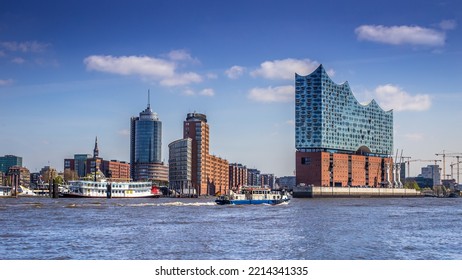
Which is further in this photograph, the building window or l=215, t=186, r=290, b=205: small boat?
the building window

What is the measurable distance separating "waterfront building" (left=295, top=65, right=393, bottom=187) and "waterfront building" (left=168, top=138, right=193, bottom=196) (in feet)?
100

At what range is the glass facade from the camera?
13212 cm

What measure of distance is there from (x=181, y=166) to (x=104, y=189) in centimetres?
5105

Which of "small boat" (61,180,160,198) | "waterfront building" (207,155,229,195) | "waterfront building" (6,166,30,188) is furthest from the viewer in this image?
"waterfront building" (207,155,229,195)

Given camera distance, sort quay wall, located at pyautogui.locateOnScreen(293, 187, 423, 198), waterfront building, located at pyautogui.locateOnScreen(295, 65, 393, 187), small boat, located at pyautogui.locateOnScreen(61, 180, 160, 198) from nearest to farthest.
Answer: small boat, located at pyautogui.locateOnScreen(61, 180, 160, 198) → quay wall, located at pyautogui.locateOnScreen(293, 187, 423, 198) → waterfront building, located at pyautogui.locateOnScreen(295, 65, 393, 187)

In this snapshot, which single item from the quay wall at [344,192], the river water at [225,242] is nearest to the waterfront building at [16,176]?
the quay wall at [344,192]

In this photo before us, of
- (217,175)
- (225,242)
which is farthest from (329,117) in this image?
(225,242)

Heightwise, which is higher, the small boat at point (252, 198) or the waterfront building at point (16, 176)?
the waterfront building at point (16, 176)

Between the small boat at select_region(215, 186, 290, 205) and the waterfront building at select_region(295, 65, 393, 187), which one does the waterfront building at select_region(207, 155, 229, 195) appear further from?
the small boat at select_region(215, 186, 290, 205)

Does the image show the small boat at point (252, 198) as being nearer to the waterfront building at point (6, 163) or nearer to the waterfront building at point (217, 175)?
the waterfront building at point (6, 163)

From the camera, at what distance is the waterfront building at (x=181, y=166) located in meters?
153

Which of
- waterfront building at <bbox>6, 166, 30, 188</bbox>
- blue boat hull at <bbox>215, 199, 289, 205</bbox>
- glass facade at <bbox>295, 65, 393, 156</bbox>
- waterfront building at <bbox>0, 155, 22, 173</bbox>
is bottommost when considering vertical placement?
blue boat hull at <bbox>215, 199, 289, 205</bbox>

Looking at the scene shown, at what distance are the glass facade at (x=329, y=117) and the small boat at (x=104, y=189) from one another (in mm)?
38569

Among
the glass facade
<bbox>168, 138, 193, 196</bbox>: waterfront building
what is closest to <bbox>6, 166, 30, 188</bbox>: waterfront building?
<bbox>168, 138, 193, 196</bbox>: waterfront building
